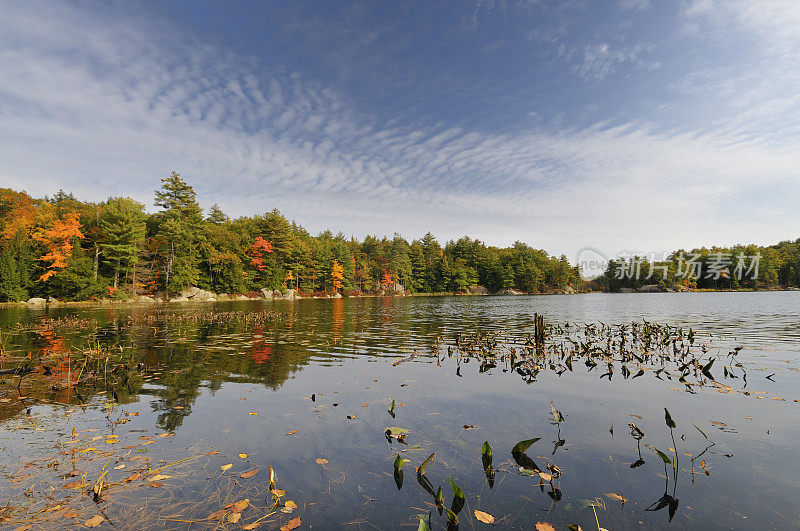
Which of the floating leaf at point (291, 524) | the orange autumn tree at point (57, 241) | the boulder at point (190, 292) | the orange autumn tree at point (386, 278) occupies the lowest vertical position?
the floating leaf at point (291, 524)

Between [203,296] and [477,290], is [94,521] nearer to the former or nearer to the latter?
[203,296]

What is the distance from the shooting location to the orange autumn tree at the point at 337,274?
84.9 metres

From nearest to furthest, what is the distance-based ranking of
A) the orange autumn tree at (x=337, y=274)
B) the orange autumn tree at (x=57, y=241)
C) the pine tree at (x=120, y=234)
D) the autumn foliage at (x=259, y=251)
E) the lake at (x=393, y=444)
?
1. the lake at (x=393, y=444)
2. the orange autumn tree at (x=57, y=241)
3. the pine tree at (x=120, y=234)
4. the autumn foliage at (x=259, y=251)
5. the orange autumn tree at (x=337, y=274)

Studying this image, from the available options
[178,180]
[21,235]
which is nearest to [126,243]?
[21,235]

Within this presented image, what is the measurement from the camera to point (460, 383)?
905cm

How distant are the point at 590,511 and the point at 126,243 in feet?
206

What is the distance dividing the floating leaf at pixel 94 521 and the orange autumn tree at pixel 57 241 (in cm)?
5573

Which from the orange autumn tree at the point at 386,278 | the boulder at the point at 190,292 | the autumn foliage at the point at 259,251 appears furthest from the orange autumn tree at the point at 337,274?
the boulder at the point at 190,292

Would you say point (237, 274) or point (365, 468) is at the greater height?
point (237, 274)

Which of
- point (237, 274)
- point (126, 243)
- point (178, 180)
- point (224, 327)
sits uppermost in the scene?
point (178, 180)

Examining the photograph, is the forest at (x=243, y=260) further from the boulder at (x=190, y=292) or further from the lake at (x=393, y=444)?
the lake at (x=393, y=444)

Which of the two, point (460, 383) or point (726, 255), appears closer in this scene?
point (460, 383)

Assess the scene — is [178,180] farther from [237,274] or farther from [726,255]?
[726,255]

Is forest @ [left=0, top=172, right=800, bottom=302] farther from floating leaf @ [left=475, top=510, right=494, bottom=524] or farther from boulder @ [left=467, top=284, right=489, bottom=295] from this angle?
floating leaf @ [left=475, top=510, right=494, bottom=524]
